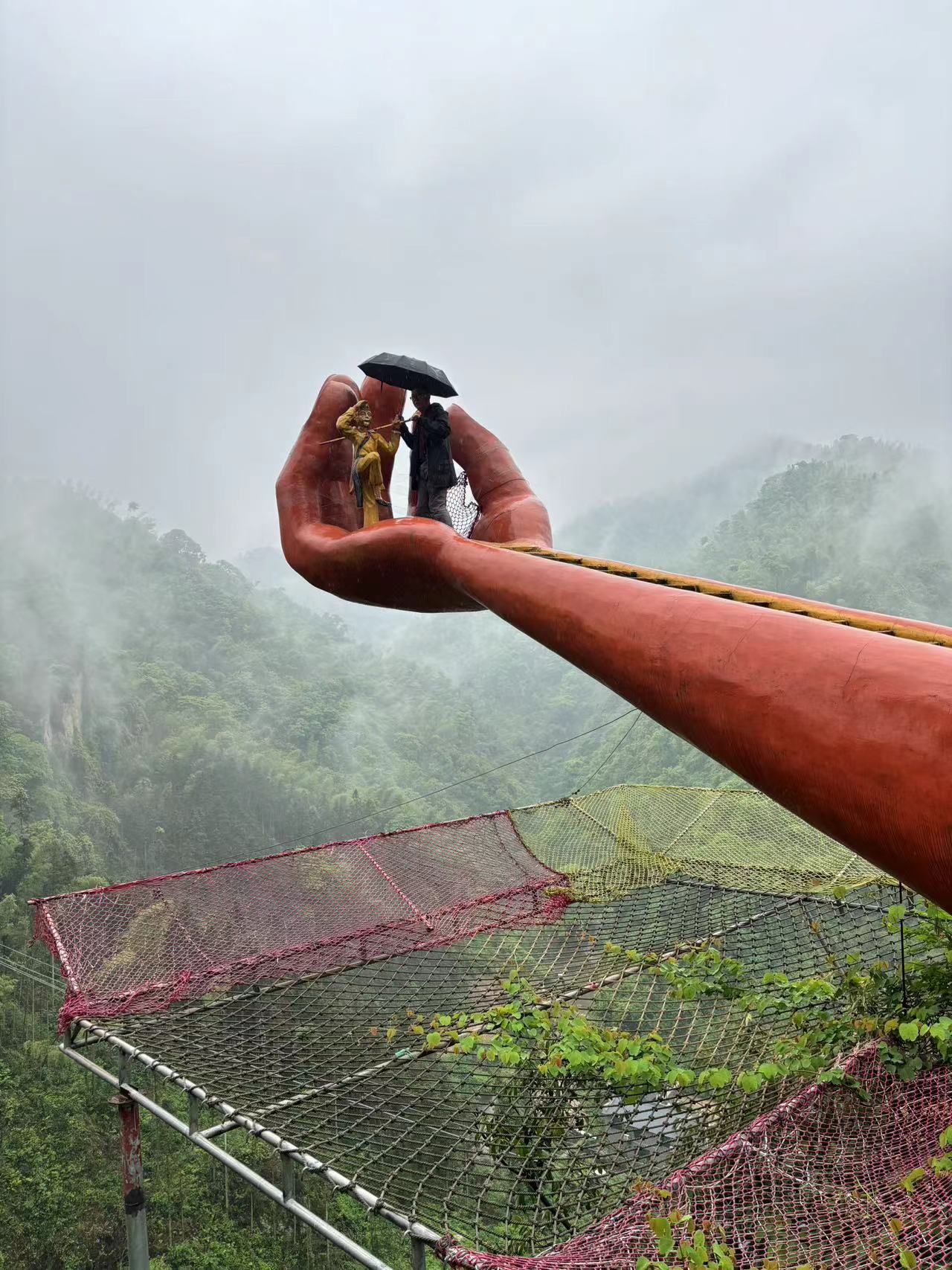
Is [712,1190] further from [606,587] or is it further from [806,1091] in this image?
[606,587]

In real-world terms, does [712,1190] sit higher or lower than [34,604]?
lower

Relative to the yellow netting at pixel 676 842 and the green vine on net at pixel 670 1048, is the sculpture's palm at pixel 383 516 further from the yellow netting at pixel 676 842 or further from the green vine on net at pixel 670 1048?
the yellow netting at pixel 676 842

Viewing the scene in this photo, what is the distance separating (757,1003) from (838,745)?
2.25 m

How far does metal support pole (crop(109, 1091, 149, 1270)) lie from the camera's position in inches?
157

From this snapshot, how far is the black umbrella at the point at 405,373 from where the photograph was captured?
346 cm

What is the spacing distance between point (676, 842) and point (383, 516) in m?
3.75

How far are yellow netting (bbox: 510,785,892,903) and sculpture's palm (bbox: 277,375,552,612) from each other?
299 cm

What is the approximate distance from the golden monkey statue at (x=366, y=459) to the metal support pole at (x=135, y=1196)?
262cm

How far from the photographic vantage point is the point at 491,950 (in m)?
5.96

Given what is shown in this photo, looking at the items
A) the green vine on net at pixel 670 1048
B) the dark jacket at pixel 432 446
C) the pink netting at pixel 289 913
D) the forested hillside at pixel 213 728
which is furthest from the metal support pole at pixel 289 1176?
the forested hillside at pixel 213 728

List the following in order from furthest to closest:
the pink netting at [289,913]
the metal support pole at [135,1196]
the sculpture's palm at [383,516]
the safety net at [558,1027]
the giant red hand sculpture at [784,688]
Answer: the pink netting at [289,913] → the metal support pole at [135,1196] → the sculpture's palm at [383,516] → the safety net at [558,1027] → the giant red hand sculpture at [784,688]

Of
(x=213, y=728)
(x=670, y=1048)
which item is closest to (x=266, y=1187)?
(x=670, y=1048)

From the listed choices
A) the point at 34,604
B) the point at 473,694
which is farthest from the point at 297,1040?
the point at 473,694

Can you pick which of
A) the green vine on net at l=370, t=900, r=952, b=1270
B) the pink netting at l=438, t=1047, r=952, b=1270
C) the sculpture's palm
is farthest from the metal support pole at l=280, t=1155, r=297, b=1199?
the sculpture's palm
